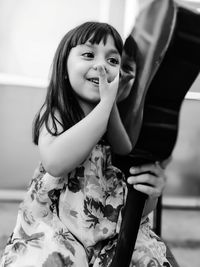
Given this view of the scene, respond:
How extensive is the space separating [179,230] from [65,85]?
3.34 feet

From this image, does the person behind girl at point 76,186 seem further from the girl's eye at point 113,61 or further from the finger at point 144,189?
the finger at point 144,189

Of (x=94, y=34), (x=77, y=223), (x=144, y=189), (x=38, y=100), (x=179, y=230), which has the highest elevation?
(x=94, y=34)

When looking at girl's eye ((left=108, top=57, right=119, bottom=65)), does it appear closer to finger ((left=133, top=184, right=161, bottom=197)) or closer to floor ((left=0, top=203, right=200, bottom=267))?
finger ((left=133, top=184, right=161, bottom=197))

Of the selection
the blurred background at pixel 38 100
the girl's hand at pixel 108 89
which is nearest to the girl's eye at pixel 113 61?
the girl's hand at pixel 108 89

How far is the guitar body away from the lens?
32 centimetres

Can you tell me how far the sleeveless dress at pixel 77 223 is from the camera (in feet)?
1.79

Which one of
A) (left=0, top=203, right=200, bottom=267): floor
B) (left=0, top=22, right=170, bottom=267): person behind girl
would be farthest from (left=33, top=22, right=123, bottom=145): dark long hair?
(left=0, top=203, right=200, bottom=267): floor

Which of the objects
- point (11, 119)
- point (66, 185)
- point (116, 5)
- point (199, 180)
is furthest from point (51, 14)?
point (66, 185)

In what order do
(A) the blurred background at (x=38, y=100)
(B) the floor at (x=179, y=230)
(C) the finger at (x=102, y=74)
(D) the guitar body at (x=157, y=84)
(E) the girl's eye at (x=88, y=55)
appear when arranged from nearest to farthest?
(D) the guitar body at (x=157, y=84) < (C) the finger at (x=102, y=74) < (E) the girl's eye at (x=88, y=55) < (B) the floor at (x=179, y=230) < (A) the blurred background at (x=38, y=100)

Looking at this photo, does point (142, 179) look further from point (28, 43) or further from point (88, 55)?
point (28, 43)

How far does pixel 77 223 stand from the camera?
1.87ft

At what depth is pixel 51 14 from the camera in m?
1.52

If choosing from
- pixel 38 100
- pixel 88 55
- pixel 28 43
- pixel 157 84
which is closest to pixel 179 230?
pixel 38 100

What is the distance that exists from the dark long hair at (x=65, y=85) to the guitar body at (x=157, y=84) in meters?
0.19
